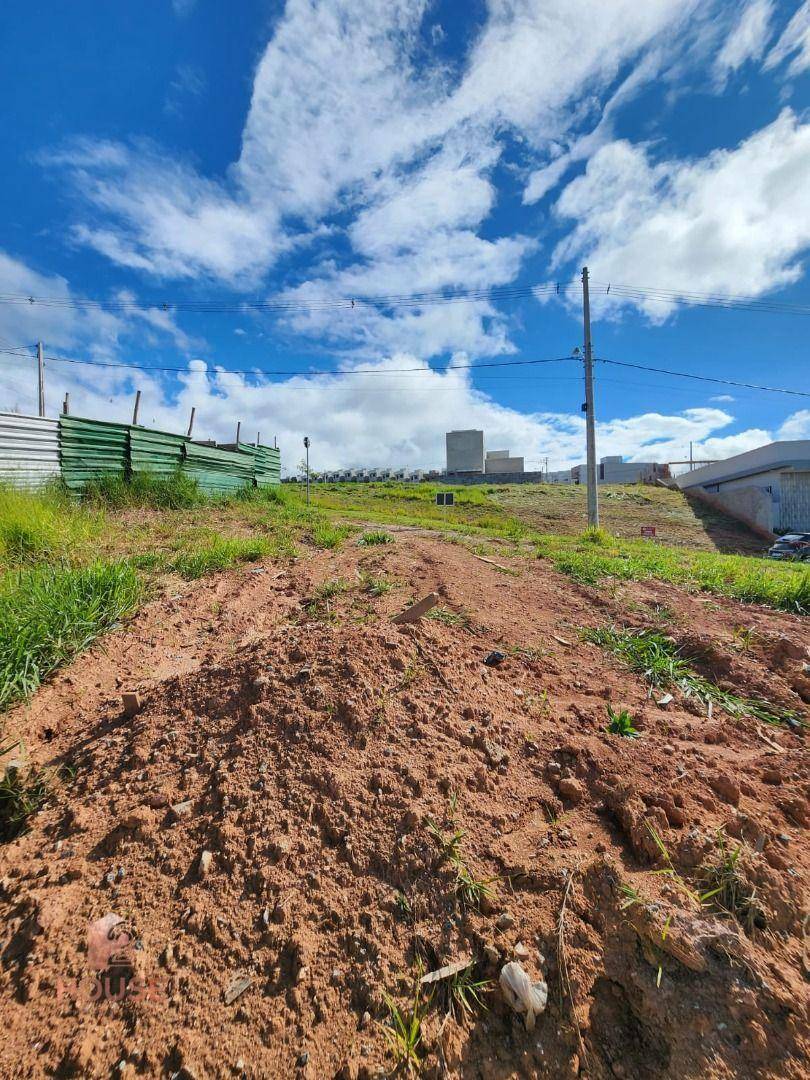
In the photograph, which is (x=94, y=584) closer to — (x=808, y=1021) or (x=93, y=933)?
(x=93, y=933)

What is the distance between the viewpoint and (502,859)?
154cm

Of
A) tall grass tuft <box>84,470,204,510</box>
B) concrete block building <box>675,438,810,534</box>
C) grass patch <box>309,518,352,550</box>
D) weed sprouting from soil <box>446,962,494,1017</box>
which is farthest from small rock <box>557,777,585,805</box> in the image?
concrete block building <box>675,438,810,534</box>

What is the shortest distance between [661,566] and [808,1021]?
5.51 metres

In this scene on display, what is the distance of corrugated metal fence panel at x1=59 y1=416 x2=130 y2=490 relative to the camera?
789 cm

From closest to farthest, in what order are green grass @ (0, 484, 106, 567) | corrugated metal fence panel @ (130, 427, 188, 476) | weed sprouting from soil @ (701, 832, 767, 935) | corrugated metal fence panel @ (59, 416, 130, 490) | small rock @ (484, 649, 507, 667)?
weed sprouting from soil @ (701, 832, 767, 935) < small rock @ (484, 649, 507, 667) < green grass @ (0, 484, 106, 567) < corrugated metal fence panel @ (59, 416, 130, 490) < corrugated metal fence panel @ (130, 427, 188, 476)

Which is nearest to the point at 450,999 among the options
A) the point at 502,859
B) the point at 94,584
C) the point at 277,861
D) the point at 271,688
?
the point at 502,859

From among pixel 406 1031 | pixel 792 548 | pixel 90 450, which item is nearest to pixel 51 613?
pixel 406 1031

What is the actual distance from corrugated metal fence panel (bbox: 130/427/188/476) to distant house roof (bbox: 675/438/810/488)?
2355cm

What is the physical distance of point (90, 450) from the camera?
8250 millimetres

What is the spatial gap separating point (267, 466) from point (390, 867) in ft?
50.1

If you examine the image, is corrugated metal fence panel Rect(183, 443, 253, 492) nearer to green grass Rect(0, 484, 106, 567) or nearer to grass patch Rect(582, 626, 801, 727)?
green grass Rect(0, 484, 106, 567)

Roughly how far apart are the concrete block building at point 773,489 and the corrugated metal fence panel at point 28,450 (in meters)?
24.5

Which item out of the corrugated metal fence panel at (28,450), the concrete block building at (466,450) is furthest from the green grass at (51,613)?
the concrete block building at (466,450)

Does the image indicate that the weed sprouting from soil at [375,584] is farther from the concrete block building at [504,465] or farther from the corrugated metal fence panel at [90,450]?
the concrete block building at [504,465]
